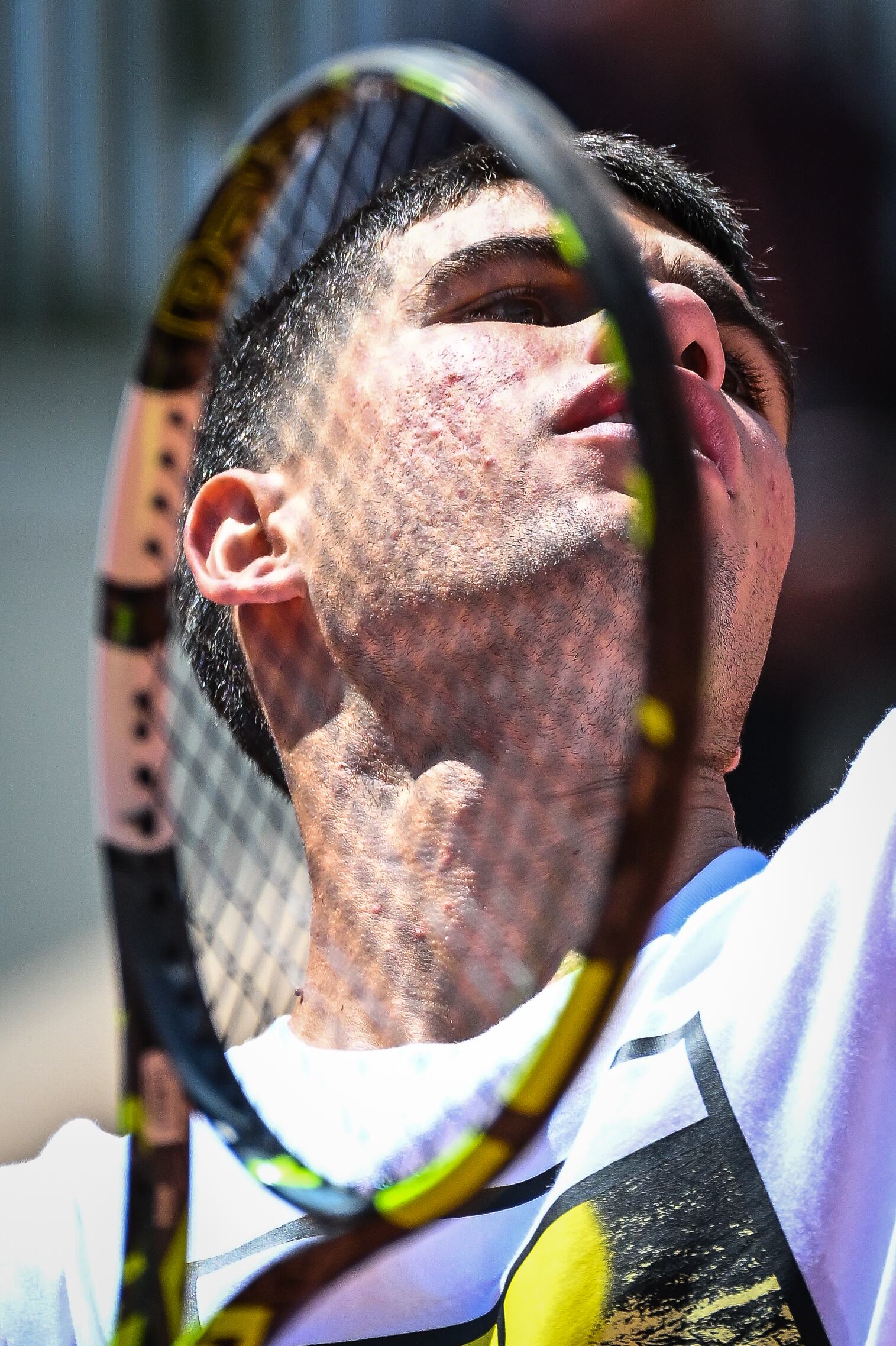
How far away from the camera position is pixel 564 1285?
68 cm

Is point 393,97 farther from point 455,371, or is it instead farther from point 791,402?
point 791,402

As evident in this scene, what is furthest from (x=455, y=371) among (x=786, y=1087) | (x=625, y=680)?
(x=786, y=1087)

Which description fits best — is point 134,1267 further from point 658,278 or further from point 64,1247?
point 658,278

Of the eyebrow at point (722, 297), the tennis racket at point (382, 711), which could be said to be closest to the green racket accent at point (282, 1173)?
the tennis racket at point (382, 711)

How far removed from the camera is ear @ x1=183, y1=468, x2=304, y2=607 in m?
1.02

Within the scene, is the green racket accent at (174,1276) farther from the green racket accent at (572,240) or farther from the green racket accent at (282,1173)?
the green racket accent at (572,240)

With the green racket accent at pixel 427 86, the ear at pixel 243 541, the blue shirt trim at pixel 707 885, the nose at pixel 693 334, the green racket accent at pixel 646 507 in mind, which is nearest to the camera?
the green racket accent at pixel 646 507

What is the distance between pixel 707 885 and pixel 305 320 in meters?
0.54

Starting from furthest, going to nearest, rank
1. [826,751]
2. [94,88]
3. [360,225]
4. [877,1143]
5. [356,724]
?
[94,88] < [826,751] < [360,225] < [356,724] < [877,1143]

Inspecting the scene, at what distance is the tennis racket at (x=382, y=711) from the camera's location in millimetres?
507

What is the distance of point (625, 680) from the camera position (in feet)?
2.90

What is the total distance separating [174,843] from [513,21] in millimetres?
2539

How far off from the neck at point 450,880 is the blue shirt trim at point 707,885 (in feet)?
0.08

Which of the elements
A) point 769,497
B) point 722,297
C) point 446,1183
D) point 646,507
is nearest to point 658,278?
point 722,297
